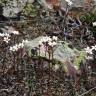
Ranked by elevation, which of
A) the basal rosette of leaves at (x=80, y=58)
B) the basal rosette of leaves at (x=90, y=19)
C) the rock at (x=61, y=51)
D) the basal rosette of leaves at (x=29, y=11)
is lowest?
the basal rosette of leaves at (x=80, y=58)

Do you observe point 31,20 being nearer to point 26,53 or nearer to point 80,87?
point 26,53

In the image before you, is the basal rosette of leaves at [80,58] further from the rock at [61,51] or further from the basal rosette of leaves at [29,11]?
the basal rosette of leaves at [29,11]

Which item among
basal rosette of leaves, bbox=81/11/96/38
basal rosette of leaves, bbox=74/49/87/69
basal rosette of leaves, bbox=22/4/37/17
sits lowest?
basal rosette of leaves, bbox=74/49/87/69

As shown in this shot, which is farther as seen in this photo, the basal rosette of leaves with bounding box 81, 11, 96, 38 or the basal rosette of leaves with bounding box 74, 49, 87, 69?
the basal rosette of leaves with bounding box 81, 11, 96, 38

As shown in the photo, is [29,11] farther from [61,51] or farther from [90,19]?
[61,51]

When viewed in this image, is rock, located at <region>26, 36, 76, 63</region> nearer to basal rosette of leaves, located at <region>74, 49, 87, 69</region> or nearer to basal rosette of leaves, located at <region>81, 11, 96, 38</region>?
basal rosette of leaves, located at <region>74, 49, 87, 69</region>

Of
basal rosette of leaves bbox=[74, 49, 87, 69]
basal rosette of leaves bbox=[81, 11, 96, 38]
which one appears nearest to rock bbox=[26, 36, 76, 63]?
basal rosette of leaves bbox=[74, 49, 87, 69]

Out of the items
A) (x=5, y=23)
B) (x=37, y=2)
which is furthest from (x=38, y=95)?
(x=37, y=2)

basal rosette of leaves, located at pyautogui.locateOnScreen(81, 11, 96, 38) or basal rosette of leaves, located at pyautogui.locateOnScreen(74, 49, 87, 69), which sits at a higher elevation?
basal rosette of leaves, located at pyautogui.locateOnScreen(81, 11, 96, 38)

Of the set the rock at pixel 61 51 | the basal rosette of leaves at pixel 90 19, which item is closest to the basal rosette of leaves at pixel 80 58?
the rock at pixel 61 51

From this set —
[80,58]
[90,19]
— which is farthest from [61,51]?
[90,19]
